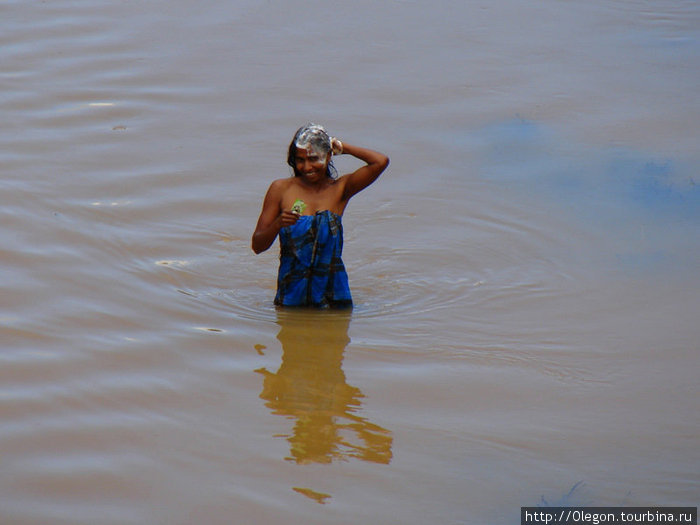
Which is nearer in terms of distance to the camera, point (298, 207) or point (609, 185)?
point (298, 207)

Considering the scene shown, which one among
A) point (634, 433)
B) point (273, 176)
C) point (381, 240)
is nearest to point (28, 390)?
point (634, 433)

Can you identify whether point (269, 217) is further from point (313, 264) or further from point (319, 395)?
point (319, 395)

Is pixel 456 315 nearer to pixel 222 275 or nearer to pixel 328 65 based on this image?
pixel 222 275

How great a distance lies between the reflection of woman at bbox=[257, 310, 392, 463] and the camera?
13.0ft

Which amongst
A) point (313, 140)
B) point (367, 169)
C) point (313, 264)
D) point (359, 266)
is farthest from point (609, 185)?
point (313, 140)

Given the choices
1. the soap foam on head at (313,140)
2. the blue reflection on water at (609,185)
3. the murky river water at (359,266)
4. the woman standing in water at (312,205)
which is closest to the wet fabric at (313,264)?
the woman standing in water at (312,205)

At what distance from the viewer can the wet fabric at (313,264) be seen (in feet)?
17.0

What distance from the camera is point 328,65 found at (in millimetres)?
9773

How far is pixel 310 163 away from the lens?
508 cm

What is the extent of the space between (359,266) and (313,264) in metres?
1.20

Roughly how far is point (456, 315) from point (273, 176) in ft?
8.79

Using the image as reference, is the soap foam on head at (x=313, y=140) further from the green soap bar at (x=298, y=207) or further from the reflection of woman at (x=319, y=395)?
the reflection of woman at (x=319, y=395)

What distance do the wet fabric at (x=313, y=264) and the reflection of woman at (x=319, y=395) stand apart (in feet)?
0.29

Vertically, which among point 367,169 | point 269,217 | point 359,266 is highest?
point 367,169
